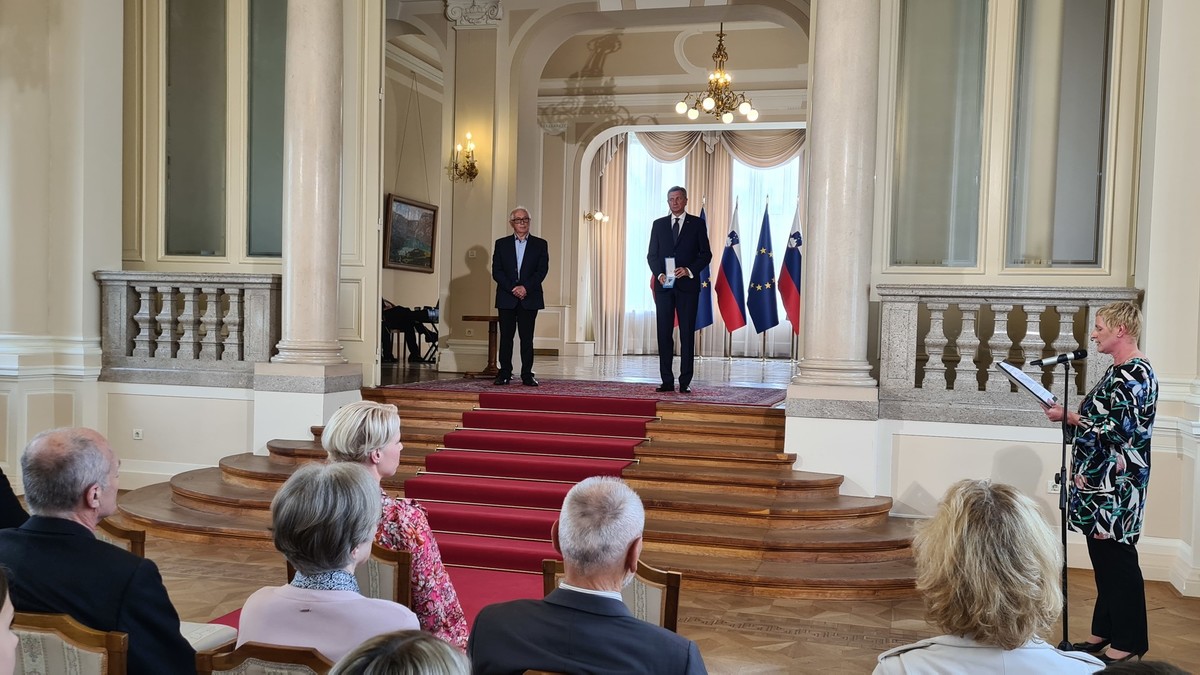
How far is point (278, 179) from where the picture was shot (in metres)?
8.06

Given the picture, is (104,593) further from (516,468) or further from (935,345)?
(935,345)

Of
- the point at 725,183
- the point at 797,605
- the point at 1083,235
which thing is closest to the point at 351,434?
the point at 797,605

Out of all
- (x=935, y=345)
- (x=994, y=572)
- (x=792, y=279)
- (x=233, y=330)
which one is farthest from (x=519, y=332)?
(x=792, y=279)

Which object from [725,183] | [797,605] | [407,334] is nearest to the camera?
[797,605]

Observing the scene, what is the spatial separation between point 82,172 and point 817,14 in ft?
18.5

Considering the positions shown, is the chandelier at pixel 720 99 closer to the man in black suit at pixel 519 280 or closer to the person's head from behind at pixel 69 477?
the man in black suit at pixel 519 280

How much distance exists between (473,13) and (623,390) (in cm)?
499

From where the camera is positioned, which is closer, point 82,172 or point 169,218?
point 82,172

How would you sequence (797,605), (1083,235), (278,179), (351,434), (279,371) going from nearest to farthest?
1. (351,434)
2. (797,605)
3. (1083,235)
4. (279,371)
5. (278,179)

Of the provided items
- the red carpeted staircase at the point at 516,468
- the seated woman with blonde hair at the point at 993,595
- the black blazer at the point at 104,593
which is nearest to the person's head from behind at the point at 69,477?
the black blazer at the point at 104,593

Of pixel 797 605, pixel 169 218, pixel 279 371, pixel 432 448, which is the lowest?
pixel 797 605

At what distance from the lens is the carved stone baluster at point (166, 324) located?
7797 millimetres

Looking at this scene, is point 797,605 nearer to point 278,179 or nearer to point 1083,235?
point 1083,235

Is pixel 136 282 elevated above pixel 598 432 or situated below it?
above
